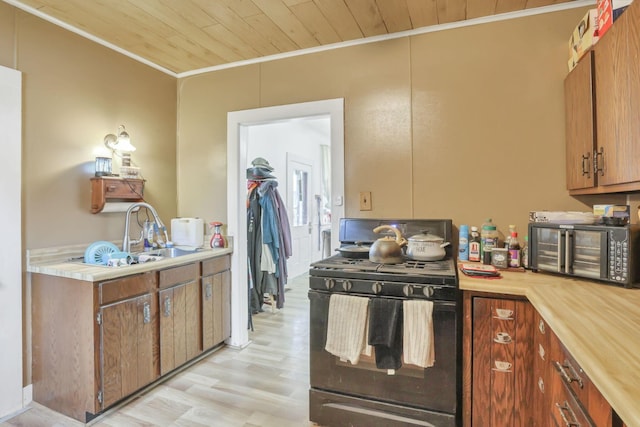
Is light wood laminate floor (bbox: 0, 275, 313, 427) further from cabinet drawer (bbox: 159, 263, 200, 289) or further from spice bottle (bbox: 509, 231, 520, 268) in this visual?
spice bottle (bbox: 509, 231, 520, 268)

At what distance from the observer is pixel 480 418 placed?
1646 mm

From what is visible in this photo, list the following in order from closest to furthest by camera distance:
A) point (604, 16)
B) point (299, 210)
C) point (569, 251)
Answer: point (604, 16) → point (569, 251) → point (299, 210)

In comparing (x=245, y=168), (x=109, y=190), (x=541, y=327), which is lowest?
(x=541, y=327)

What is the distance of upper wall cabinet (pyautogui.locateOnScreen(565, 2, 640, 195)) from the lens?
135 centimetres

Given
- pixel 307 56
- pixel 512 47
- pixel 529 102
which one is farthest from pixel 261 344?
pixel 512 47

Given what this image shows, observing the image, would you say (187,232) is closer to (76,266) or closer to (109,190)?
(109,190)

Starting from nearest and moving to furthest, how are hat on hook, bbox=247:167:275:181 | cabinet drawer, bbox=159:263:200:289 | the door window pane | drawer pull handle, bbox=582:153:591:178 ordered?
drawer pull handle, bbox=582:153:591:178 < cabinet drawer, bbox=159:263:200:289 < hat on hook, bbox=247:167:275:181 < the door window pane

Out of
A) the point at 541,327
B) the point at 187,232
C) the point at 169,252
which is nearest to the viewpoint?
the point at 541,327

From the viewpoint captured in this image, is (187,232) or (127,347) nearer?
(127,347)

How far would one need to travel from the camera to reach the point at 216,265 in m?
2.83

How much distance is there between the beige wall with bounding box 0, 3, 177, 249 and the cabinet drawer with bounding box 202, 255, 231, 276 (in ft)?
2.36

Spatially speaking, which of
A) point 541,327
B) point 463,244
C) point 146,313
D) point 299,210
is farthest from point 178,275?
point 299,210

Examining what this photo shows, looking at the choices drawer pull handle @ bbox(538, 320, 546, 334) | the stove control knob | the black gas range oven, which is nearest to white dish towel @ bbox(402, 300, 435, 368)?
the black gas range oven

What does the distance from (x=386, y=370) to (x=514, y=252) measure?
0.99 m
